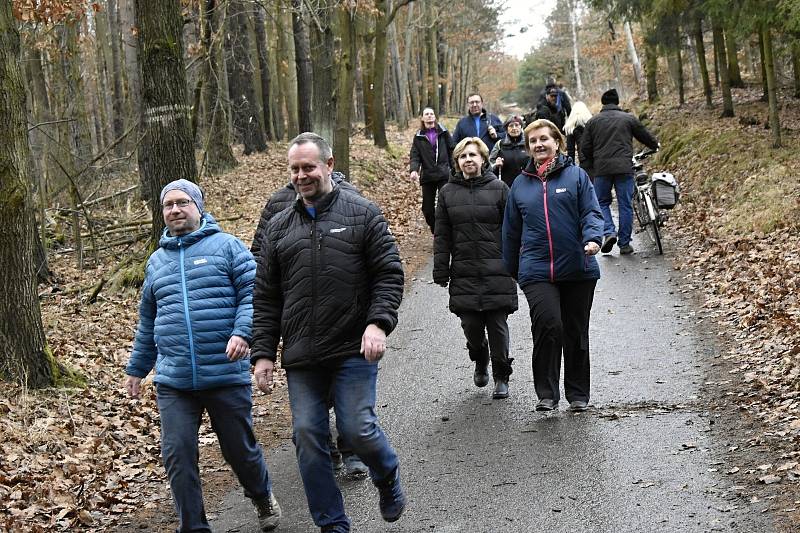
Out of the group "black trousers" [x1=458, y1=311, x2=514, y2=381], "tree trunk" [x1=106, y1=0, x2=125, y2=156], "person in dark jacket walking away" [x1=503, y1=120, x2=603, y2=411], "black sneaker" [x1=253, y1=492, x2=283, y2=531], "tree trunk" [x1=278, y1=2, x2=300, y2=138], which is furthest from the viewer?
"tree trunk" [x1=106, y1=0, x2=125, y2=156]

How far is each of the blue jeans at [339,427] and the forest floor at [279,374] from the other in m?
1.69

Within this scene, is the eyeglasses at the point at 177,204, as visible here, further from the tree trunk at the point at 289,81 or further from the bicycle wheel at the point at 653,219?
the tree trunk at the point at 289,81

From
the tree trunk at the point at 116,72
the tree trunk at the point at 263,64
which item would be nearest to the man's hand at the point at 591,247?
the tree trunk at the point at 263,64

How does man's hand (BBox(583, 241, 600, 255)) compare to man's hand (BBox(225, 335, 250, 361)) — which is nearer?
man's hand (BBox(225, 335, 250, 361))

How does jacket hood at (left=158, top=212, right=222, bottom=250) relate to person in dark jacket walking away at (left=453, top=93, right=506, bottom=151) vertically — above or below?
below

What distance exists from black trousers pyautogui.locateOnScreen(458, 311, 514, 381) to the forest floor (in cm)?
181

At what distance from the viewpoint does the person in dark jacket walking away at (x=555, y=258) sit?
7.81 meters

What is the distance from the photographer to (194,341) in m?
5.69

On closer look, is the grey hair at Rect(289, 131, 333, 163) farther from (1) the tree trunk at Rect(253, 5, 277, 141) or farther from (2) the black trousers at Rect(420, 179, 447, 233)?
(1) the tree trunk at Rect(253, 5, 277, 141)

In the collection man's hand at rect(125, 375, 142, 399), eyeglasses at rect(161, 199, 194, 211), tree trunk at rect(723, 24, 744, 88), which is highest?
tree trunk at rect(723, 24, 744, 88)

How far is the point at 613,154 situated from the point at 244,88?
16.0m

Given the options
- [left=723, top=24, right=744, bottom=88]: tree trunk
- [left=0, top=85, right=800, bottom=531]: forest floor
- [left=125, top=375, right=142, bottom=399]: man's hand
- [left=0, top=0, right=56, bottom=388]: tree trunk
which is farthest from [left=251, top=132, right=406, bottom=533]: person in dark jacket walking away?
[left=723, top=24, right=744, bottom=88]: tree trunk

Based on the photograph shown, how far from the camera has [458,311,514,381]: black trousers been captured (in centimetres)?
871

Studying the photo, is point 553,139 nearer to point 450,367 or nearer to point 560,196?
point 560,196
